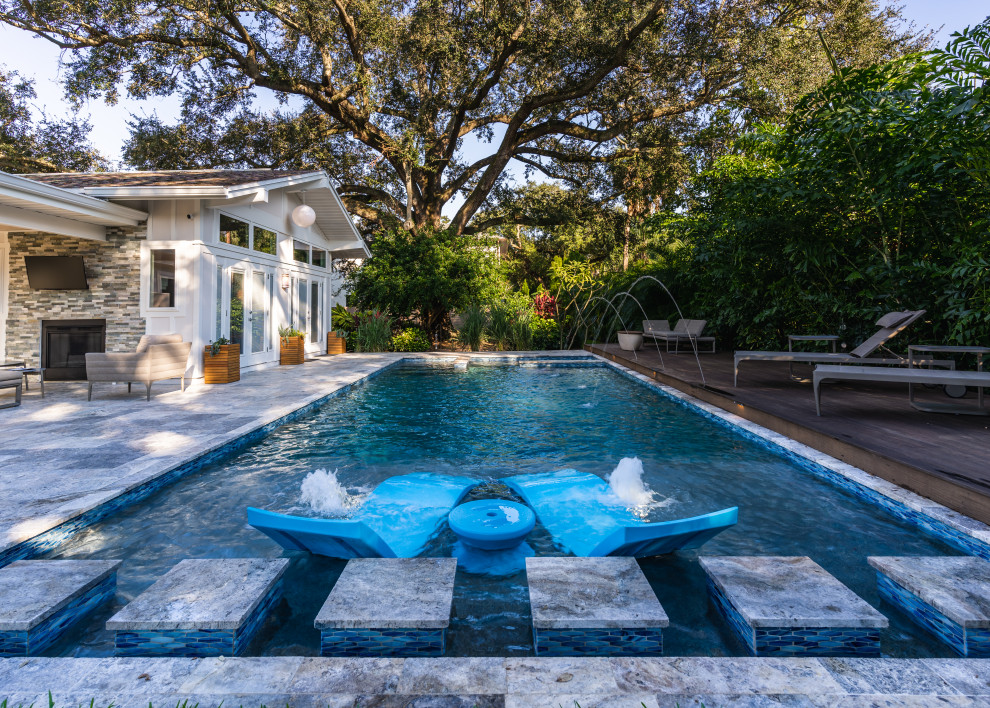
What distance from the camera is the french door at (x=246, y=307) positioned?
346 inches

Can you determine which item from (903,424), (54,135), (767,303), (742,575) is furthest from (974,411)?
(54,135)

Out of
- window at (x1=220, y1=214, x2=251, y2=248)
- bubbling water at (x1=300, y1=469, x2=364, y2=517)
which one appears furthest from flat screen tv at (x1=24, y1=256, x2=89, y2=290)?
bubbling water at (x1=300, y1=469, x2=364, y2=517)

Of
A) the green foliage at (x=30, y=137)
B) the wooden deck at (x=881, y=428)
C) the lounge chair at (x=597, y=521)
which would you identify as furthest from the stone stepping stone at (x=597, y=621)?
the green foliage at (x=30, y=137)

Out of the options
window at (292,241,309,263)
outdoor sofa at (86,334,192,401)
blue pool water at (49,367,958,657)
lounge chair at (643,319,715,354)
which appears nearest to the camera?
blue pool water at (49,367,958,657)

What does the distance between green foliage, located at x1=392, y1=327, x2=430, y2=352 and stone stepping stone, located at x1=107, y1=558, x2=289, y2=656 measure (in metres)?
12.5

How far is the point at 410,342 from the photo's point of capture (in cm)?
1454

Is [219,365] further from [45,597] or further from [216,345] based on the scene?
[45,597]

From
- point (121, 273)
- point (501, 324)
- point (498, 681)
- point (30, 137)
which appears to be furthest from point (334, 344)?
point (30, 137)

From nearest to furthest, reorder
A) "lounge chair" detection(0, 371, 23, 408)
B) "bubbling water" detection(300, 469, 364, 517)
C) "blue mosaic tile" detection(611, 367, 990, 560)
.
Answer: "blue mosaic tile" detection(611, 367, 990, 560)
"bubbling water" detection(300, 469, 364, 517)
"lounge chair" detection(0, 371, 23, 408)

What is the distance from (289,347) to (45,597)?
9.29m

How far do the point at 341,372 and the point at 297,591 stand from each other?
7444 millimetres

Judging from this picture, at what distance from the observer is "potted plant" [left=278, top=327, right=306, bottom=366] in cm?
1083

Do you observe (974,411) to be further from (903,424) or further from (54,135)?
(54,135)

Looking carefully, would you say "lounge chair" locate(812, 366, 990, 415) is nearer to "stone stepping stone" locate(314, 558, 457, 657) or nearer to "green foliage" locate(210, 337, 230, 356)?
"stone stepping stone" locate(314, 558, 457, 657)
